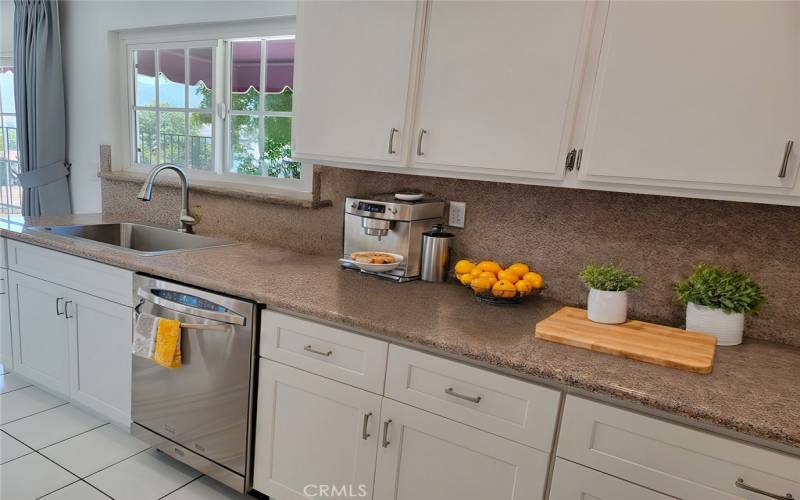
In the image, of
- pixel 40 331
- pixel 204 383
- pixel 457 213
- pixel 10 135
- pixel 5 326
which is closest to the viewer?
pixel 204 383

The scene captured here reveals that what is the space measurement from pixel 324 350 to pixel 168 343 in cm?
66

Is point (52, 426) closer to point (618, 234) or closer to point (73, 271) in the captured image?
point (73, 271)

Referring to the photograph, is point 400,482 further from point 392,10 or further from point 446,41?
point 392,10

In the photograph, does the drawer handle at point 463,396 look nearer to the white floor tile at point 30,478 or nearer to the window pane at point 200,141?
the white floor tile at point 30,478

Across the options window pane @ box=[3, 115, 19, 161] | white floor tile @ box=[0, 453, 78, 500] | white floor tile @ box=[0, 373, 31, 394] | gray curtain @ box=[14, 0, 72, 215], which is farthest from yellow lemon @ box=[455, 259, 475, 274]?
window pane @ box=[3, 115, 19, 161]

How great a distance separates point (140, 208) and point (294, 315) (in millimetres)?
1888

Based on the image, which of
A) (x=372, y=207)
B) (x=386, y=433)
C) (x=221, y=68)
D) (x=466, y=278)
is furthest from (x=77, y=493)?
(x=221, y=68)

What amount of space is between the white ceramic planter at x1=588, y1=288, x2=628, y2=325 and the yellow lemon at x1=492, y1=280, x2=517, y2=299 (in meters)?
0.26

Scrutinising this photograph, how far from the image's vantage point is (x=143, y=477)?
189cm

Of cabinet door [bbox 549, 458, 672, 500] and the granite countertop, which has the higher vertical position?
the granite countertop

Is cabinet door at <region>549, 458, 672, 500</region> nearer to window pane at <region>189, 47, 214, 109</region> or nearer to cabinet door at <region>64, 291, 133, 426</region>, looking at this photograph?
cabinet door at <region>64, 291, 133, 426</region>

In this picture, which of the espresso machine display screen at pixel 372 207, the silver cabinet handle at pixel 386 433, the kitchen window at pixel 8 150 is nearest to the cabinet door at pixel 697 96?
the espresso machine display screen at pixel 372 207

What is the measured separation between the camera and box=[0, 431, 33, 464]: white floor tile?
1.92m

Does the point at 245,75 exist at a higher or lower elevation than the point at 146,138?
higher
